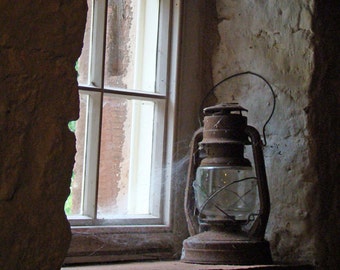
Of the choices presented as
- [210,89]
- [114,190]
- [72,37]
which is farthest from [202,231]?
[72,37]

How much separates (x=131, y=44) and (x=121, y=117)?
204 mm

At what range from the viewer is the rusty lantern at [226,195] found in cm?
145

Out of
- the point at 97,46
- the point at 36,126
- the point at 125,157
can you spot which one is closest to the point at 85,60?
the point at 97,46

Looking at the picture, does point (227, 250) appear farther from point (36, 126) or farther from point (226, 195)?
point (36, 126)

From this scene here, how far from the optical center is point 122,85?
1644 millimetres

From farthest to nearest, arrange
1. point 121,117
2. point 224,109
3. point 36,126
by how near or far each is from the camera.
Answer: point 121,117 < point 224,109 < point 36,126

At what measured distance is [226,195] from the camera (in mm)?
1582

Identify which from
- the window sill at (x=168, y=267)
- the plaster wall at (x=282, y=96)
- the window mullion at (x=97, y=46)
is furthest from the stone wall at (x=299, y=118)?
the window mullion at (x=97, y=46)

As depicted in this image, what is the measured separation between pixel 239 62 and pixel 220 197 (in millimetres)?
384

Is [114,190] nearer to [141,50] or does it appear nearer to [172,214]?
[172,214]

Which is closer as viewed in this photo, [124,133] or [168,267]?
[168,267]

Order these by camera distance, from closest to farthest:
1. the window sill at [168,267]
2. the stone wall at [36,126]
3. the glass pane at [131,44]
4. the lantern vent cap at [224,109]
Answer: the stone wall at [36,126]
the window sill at [168,267]
the lantern vent cap at [224,109]
the glass pane at [131,44]

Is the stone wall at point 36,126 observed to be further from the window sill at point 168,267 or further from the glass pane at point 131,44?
the glass pane at point 131,44

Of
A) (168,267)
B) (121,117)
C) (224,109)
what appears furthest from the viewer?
(121,117)
